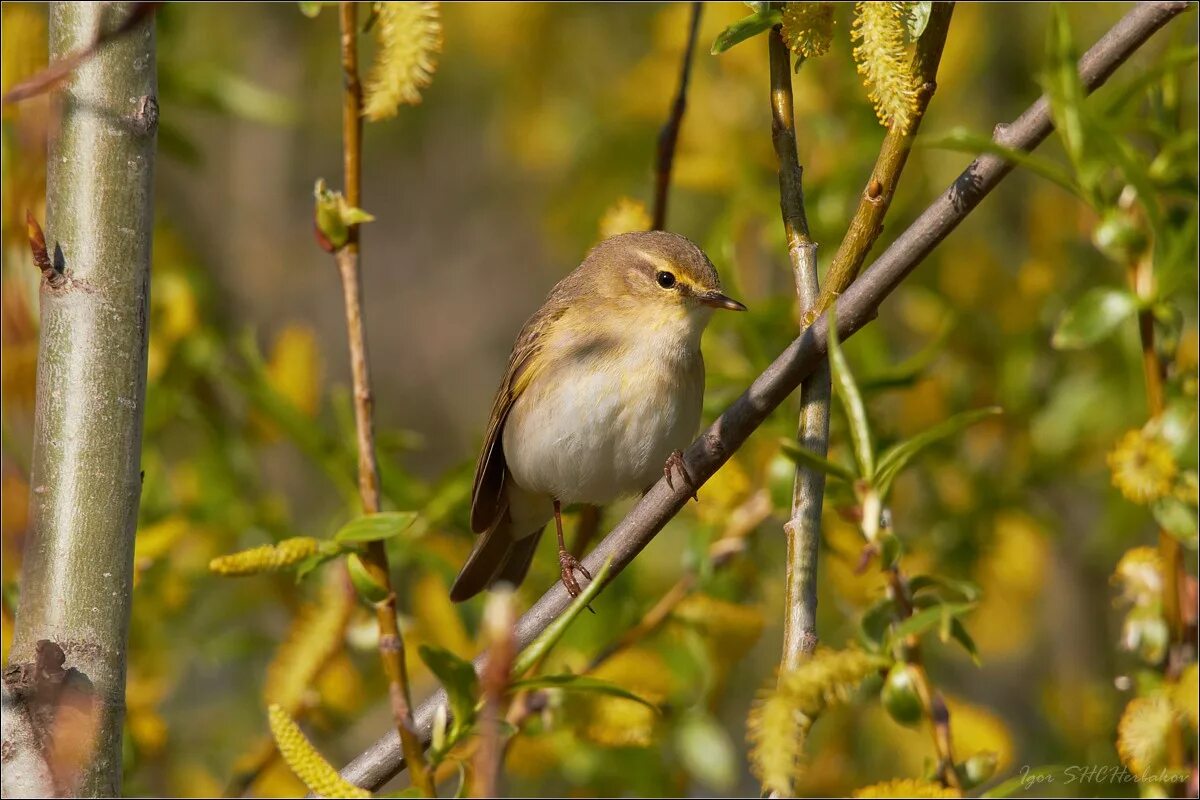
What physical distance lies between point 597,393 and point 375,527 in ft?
5.60

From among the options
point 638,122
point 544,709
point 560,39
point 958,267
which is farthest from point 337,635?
point 560,39

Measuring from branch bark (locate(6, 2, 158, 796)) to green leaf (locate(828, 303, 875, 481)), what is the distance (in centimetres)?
118

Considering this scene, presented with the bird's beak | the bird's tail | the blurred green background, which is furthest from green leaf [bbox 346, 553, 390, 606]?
the bird's beak

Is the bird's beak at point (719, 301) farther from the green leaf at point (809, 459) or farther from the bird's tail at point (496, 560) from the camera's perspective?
the green leaf at point (809, 459)

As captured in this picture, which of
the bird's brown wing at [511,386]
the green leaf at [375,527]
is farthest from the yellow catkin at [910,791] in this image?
the bird's brown wing at [511,386]

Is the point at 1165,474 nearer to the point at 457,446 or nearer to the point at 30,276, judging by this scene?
the point at 30,276

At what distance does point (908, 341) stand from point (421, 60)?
3690mm

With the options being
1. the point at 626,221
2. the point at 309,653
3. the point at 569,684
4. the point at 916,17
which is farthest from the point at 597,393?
the point at 569,684

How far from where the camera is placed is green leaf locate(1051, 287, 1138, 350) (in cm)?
226

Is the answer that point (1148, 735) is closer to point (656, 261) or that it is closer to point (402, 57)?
point (402, 57)

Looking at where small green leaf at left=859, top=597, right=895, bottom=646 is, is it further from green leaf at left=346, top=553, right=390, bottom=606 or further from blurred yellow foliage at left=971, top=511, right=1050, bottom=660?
blurred yellow foliage at left=971, top=511, right=1050, bottom=660

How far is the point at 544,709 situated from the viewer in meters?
3.18

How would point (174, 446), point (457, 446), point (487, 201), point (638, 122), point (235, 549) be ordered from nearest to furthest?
1. point (235, 549)
2. point (638, 122)
3. point (174, 446)
4. point (457, 446)
5. point (487, 201)

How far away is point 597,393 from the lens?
4.11m
